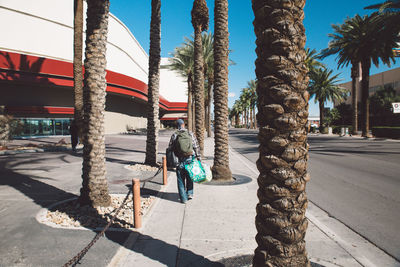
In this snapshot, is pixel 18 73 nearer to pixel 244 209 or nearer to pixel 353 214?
pixel 244 209

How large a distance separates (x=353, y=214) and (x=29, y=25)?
127ft

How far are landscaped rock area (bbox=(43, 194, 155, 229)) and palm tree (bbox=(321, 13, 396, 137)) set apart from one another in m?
30.0

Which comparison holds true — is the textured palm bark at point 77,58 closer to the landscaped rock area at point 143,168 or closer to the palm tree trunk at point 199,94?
the landscaped rock area at point 143,168

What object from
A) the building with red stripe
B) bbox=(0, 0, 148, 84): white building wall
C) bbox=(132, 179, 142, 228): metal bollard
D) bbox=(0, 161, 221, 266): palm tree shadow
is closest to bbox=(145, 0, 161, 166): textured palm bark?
bbox=(0, 161, 221, 266): palm tree shadow

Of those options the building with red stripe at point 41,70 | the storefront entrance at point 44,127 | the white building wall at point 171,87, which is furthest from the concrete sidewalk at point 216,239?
the white building wall at point 171,87

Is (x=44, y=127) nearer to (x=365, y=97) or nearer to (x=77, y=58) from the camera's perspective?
(x=77, y=58)

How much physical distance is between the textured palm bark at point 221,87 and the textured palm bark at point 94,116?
12.3 feet

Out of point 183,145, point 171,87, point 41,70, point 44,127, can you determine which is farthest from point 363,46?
point 171,87

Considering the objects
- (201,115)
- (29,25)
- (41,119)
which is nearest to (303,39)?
(201,115)

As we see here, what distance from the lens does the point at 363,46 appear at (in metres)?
28.5

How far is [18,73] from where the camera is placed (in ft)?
84.1

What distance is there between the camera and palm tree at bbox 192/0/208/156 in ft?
37.0

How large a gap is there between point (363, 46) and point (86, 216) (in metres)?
33.1

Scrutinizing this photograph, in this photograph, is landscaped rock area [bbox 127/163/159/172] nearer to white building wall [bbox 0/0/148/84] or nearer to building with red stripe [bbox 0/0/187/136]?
building with red stripe [bbox 0/0/187/136]
